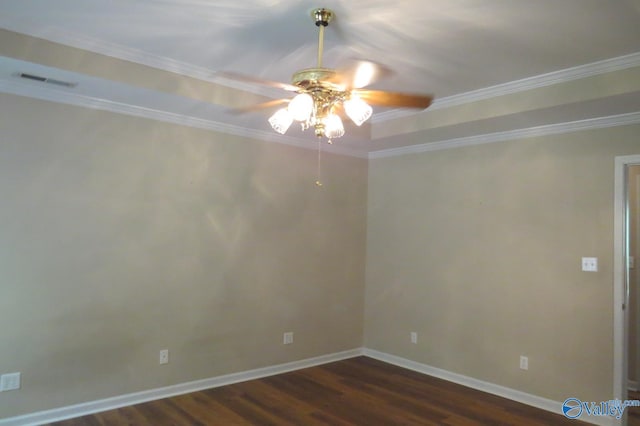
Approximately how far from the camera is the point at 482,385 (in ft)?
13.4

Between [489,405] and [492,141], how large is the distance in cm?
238

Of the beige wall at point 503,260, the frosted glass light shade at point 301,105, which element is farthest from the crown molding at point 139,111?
the frosted glass light shade at point 301,105

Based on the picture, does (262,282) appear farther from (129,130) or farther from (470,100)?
(470,100)

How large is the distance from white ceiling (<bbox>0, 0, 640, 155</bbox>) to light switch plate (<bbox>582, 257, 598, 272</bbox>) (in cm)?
115

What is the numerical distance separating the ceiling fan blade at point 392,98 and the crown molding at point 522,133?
1799mm

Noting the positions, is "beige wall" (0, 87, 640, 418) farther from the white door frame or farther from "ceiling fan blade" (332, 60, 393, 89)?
"ceiling fan blade" (332, 60, 393, 89)

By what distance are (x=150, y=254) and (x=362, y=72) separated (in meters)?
2.29

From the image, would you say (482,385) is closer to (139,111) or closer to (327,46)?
(327,46)

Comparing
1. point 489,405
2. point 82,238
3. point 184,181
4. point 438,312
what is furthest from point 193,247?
point 489,405

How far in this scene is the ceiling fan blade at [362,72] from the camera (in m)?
3.07

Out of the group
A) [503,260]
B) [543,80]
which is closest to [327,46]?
[543,80]

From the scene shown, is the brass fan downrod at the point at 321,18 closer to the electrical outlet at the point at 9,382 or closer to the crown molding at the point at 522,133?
the crown molding at the point at 522,133

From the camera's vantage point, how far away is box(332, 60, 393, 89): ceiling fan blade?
3066 mm

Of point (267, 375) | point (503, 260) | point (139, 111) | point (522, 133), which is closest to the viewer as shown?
point (139, 111)
